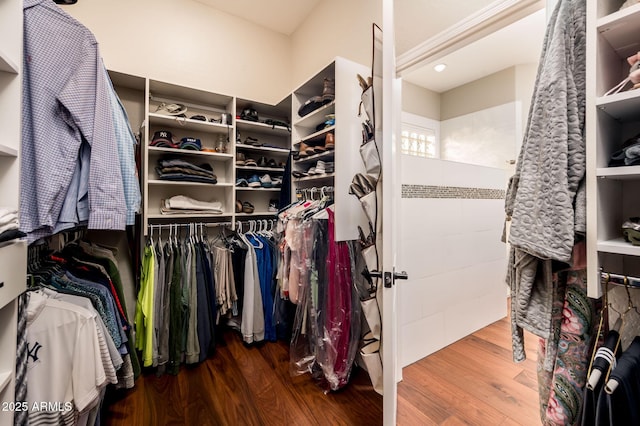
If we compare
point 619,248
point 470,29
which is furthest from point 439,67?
point 619,248

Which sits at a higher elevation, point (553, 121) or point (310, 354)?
point (553, 121)

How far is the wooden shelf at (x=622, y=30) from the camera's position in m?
0.60

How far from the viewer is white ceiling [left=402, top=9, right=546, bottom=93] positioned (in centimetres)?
233

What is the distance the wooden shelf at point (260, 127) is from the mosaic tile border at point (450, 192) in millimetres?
1300

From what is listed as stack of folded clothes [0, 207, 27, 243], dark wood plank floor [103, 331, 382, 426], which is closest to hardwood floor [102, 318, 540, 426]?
dark wood plank floor [103, 331, 382, 426]

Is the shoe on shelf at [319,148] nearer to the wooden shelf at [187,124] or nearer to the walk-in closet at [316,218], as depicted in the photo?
the walk-in closet at [316,218]

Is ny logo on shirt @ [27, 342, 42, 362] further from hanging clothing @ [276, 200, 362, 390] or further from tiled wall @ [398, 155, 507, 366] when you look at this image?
tiled wall @ [398, 155, 507, 366]

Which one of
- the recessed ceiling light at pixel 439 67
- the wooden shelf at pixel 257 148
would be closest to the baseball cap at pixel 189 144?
the wooden shelf at pixel 257 148

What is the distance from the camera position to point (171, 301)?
1.82 m

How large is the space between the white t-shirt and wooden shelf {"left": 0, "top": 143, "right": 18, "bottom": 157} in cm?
55

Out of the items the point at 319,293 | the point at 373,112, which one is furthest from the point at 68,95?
the point at 319,293

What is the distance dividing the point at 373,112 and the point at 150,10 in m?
2.22

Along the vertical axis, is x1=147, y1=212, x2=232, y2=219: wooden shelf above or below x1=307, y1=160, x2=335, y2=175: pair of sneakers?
below

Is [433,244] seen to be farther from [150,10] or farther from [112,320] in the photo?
[150,10]
